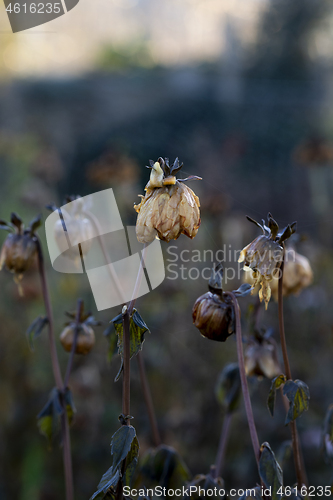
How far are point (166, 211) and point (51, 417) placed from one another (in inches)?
22.5

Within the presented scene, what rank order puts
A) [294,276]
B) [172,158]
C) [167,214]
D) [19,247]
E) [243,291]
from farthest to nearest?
[172,158] → [294,276] → [19,247] → [243,291] → [167,214]

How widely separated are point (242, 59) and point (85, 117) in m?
1.84

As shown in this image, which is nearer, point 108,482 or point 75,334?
point 108,482

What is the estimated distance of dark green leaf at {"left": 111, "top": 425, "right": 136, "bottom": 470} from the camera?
563 millimetres

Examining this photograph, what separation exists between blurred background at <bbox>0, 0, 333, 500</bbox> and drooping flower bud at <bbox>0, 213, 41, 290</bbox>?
0.61 metres

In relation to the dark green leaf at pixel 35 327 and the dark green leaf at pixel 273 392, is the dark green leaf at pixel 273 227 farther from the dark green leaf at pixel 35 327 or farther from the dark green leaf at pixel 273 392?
the dark green leaf at pixel 35 327

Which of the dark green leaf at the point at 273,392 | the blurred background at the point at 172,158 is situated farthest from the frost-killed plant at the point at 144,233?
the blurred background at the point at 172,158

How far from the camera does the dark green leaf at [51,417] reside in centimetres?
84

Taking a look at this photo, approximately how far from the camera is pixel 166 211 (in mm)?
560

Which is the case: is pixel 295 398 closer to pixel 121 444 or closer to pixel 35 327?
pixel 121 444

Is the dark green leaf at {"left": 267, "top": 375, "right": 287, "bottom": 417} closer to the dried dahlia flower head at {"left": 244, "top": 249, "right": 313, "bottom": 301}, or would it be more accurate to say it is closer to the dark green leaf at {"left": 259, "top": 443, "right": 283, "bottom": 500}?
the dark green leaf at {"left": 259, "top": 443, "right": 283, "bottom": 500}

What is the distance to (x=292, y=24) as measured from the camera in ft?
14.3

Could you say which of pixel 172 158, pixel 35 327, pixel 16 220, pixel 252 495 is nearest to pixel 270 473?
pixel 252 495

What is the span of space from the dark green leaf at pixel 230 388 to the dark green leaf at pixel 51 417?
0.39 metres
